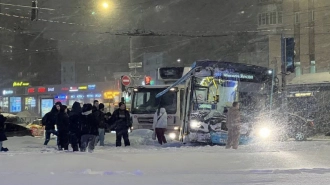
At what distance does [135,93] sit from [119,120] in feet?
15.1

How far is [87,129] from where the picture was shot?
1325cm

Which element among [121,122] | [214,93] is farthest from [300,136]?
[121,122]

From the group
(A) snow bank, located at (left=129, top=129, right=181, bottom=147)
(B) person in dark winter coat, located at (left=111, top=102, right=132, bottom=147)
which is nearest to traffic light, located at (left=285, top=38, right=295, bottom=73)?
(A) snow bank, located at (left=129, top=129, right=181, bottom=147)

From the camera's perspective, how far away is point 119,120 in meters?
15.9

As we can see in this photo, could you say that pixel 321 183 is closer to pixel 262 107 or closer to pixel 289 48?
pixel 262 107

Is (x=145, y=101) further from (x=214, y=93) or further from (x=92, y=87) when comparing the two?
(x=92, y=87)

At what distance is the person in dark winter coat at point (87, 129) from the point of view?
13266 millimetres

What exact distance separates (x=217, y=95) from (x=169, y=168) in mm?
7242

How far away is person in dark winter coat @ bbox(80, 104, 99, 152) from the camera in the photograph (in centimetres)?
1327

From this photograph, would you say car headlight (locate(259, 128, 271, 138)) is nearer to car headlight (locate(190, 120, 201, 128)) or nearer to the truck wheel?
car headlight (locate(190, 120, 201, 128))

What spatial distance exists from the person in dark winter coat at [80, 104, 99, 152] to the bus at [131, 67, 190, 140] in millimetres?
6075

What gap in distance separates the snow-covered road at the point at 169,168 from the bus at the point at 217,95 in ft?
14.7

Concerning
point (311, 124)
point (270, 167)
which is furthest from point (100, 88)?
point (270, 167)

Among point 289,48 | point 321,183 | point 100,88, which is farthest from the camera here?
point 100,88
